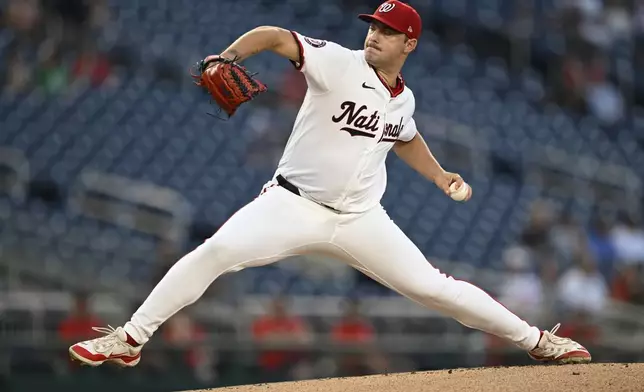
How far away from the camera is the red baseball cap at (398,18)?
4.02 metres

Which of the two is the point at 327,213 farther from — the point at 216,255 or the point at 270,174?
the point at 270,174

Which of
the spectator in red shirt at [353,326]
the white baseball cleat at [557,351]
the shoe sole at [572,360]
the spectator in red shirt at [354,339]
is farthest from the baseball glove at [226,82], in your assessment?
the spectator in red shirt at [353,326]

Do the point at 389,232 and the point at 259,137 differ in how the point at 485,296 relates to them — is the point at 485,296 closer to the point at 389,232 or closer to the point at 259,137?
the point at 389,232

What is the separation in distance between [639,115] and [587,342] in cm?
476

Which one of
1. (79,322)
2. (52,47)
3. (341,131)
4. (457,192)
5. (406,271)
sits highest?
(341,131)

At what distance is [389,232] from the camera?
4137 mm

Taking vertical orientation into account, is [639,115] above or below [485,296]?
below

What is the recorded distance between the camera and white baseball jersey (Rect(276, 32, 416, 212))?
12.9ft

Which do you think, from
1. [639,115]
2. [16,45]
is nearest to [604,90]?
[639,115]

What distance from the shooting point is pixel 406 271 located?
4113 mm

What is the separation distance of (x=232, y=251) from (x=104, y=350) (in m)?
0.57

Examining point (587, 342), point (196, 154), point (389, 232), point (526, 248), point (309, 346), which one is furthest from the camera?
point (196, 154)

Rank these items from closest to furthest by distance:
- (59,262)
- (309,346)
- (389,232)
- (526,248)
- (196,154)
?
(389,232), (309,346), (59,262), (526,248), (196,154)

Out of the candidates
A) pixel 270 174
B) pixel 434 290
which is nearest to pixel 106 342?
pixel 434 290
